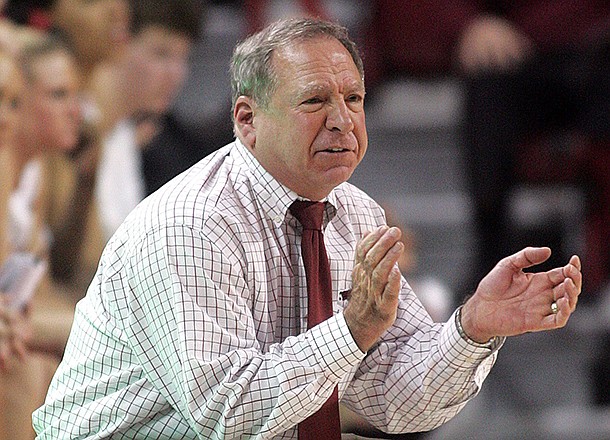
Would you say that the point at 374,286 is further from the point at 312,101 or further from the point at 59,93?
the point at 59,93

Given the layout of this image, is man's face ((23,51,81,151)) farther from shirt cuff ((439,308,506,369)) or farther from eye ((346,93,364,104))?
shirt cuff ((439,308,506,369))

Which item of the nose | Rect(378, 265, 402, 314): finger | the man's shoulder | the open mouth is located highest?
the nose

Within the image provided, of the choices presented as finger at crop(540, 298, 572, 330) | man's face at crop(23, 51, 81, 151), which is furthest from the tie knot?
man's face at crop(23, 51, 81, 151)

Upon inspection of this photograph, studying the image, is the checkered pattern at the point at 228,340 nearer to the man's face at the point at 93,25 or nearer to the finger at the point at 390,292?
the finger at the point at 390,292

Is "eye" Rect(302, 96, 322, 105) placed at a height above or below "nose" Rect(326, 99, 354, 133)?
above

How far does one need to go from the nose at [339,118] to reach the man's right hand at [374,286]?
22 cm

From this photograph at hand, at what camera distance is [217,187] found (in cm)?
206

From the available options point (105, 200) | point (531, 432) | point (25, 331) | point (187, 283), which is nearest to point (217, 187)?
point (187, 283)

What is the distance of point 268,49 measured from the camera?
80.2 inches

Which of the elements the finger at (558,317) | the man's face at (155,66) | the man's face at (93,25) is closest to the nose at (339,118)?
the finger at (558,317)

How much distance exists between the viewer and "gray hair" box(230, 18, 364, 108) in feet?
6.70

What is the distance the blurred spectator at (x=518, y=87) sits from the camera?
13.3 ft

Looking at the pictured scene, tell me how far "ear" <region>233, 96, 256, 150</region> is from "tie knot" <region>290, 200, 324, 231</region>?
4.7 inches

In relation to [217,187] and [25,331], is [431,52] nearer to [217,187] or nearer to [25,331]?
[25,331]
